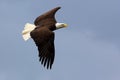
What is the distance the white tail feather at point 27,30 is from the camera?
3544 centimetres

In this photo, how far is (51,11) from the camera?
38438 millimetres

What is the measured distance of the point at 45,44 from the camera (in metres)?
34.9

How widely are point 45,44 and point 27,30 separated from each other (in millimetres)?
1249

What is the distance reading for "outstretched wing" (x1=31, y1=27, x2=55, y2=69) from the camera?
1363 inches

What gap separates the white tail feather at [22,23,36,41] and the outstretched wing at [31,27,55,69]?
27 cm

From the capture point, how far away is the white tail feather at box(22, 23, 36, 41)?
1395 inches

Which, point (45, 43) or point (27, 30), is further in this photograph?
point (27, 30)

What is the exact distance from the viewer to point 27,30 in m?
35.9

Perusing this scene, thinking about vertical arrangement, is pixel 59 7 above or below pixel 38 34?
above

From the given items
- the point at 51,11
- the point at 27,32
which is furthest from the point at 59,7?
the point at 27,32

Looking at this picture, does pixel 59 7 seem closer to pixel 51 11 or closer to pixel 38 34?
pixel 51 11

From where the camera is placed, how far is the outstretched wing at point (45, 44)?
114 feet

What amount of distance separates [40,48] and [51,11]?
4.03m

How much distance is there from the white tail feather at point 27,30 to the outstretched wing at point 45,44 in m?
0.27
